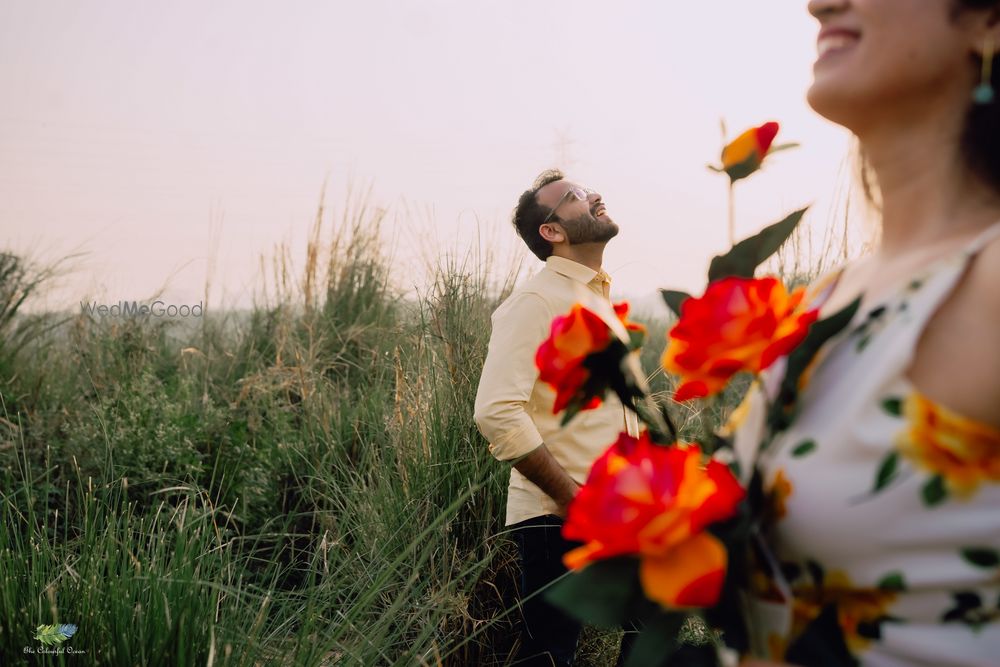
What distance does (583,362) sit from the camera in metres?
0.81

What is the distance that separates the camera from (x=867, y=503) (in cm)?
75

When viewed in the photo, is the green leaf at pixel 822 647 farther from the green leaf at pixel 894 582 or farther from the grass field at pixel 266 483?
the grass field at pixel 266 483

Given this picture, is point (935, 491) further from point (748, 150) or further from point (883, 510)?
point (748, 150)

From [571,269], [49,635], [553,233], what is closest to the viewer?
[49,635]

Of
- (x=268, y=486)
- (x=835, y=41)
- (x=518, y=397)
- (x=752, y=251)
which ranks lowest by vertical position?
(x=268, y=486)

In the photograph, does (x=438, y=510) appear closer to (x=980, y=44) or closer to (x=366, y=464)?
(x=366, y=464)

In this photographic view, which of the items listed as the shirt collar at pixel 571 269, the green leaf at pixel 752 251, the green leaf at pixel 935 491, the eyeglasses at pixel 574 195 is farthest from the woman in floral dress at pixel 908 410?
the eyeglasses at pixel 574 195

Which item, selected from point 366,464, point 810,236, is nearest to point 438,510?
point 366,464

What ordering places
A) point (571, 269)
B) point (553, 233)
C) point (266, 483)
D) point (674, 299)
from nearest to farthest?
point (674, 299) < point (571, 269) < point (553, 233) < point (266, 483)

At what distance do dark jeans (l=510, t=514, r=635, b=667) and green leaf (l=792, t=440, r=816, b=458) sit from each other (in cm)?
167

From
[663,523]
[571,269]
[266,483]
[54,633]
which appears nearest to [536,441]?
[571,269]

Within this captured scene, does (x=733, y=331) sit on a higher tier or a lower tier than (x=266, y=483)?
higher

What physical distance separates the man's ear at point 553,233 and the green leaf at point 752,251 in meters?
2.02

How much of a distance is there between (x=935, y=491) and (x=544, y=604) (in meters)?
1.85
